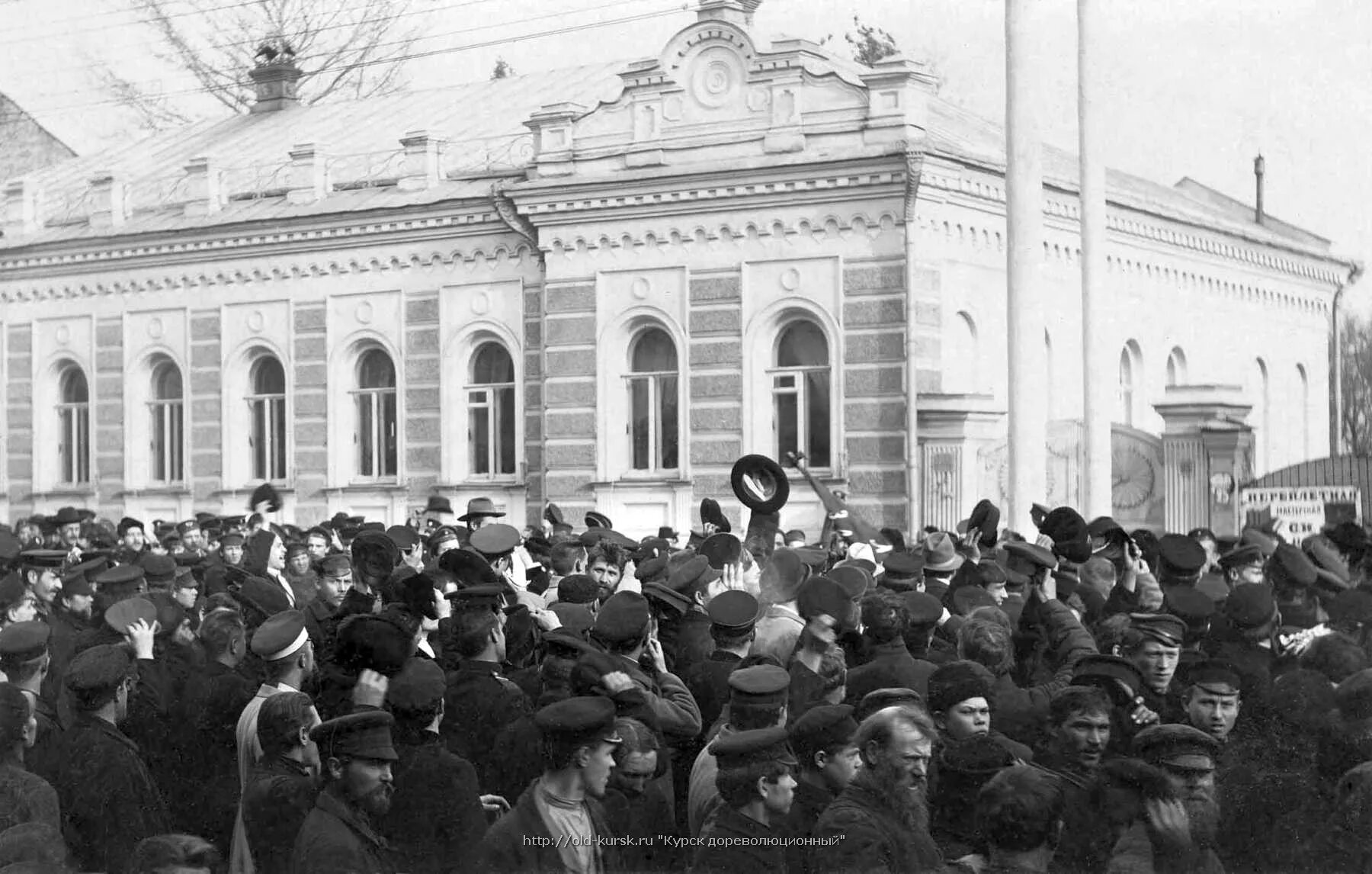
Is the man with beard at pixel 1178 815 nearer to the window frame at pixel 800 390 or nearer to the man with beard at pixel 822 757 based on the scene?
the man with beard at pixel 822 757

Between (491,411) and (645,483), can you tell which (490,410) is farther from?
(645,483)

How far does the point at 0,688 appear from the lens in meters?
6.57

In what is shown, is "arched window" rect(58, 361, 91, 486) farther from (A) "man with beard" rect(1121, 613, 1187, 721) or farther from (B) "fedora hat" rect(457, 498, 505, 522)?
(A) "man with beard" rect(1121, 613, 1187, 721)

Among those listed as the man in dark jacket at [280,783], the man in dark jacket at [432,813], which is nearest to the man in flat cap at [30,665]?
the man in dark jacket at [280,783]

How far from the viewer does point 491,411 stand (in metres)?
26.4

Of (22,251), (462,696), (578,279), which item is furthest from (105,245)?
(462,696)

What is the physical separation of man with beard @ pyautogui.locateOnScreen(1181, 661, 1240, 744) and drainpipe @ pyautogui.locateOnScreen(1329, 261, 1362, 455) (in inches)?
1077

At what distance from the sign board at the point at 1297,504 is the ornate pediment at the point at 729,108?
598 cm

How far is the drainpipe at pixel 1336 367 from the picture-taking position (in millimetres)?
33562

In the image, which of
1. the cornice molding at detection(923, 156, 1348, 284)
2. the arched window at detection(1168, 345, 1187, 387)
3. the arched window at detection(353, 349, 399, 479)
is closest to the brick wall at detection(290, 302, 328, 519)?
the arched window at detection(353, 349, 399, 479)

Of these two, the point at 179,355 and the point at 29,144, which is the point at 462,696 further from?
the point at 29,144

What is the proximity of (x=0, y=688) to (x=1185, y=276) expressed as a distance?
962 inches

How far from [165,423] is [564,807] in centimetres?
2527

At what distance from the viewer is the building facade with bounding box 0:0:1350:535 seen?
22.7 metres
